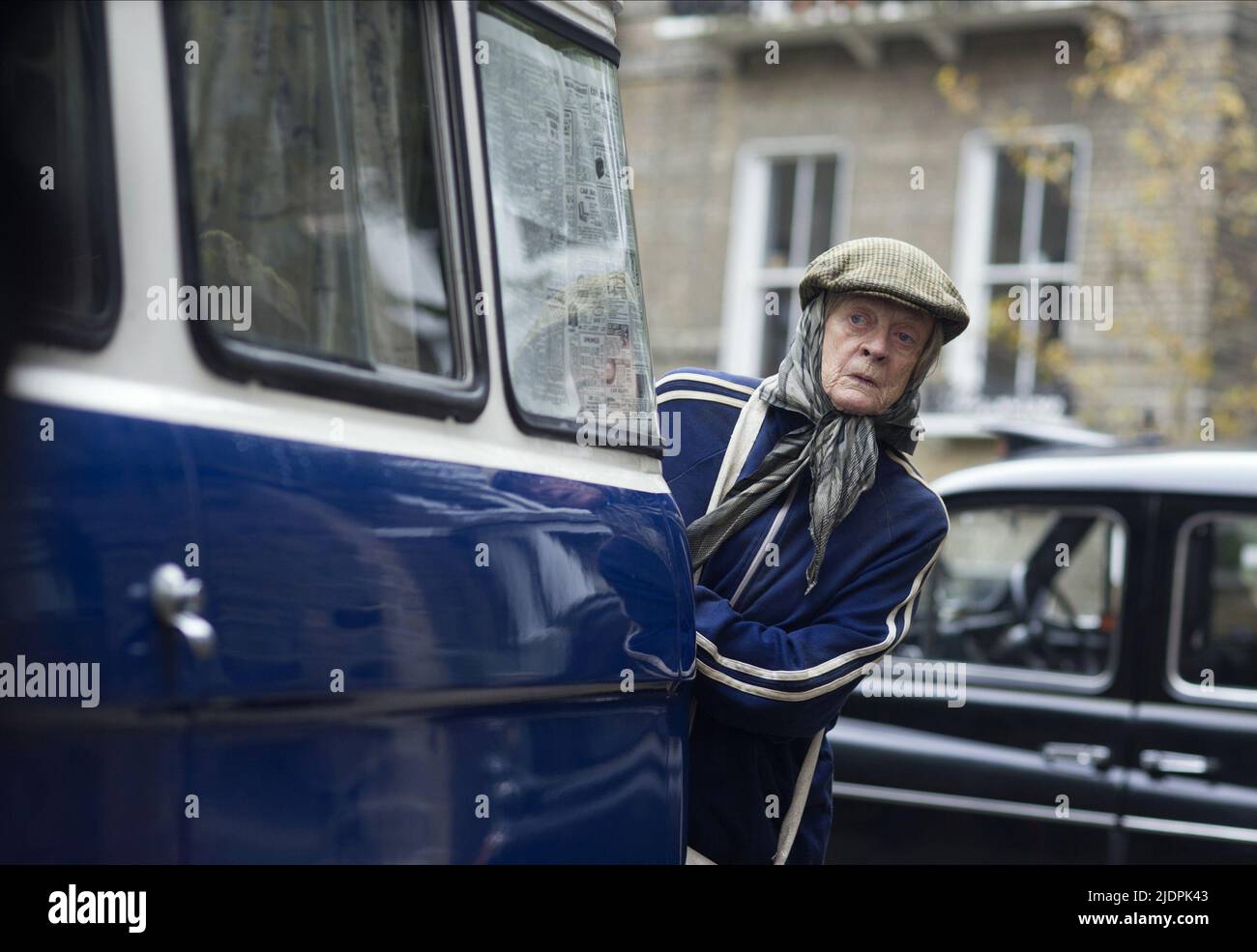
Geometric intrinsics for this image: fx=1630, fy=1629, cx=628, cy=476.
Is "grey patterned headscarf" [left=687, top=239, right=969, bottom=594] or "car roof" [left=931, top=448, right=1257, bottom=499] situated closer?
"grey patterned headscarf" [left=687, top=239, right=969, bottom=594]

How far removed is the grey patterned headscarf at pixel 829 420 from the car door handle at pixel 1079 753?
2.32 metres

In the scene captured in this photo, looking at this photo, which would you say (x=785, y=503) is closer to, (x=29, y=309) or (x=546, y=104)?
(x=546, y=104)

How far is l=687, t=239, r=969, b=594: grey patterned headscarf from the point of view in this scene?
2.85 meters

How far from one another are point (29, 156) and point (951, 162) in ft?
47.0

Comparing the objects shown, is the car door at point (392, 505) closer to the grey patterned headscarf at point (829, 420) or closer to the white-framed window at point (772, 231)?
the grey patterned headscarf at point (829, 420)

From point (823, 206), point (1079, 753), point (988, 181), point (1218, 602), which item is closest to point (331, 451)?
point (1079, 753)

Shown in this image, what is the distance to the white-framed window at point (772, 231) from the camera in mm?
15953

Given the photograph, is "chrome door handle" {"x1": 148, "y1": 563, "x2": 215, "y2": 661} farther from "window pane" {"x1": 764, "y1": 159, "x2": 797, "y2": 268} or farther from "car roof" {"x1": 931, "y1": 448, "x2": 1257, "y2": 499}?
"window pane" {"x1": 764, "y1": 159, "x2": 797, "y2": 268}

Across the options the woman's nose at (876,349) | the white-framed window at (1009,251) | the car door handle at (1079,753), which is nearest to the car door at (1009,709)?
the car door handle at (1079,753)

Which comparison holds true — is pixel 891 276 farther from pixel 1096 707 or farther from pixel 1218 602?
pixel 1218 602

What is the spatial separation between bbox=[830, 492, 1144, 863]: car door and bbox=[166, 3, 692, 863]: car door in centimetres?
262

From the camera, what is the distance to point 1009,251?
1491 centimetres

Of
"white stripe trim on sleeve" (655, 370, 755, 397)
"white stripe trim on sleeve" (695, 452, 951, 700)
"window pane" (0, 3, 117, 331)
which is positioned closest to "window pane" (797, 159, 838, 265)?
"white stripe trim on sleeve" (655, 370, 755, 397)

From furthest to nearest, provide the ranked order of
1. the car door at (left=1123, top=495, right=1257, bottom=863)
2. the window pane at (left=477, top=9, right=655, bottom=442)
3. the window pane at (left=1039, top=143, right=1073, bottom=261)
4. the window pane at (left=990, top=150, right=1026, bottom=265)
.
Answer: the window pane at (left=990, top=150, right=1026, bottom=265)
the window pane at (left=1039, top=143, right=1073, bottom=261)
the car door at (left=1123, top=495, right=1257, bottom=863)
the window pane at (left=477, top=9, right=655, bottom=442)
